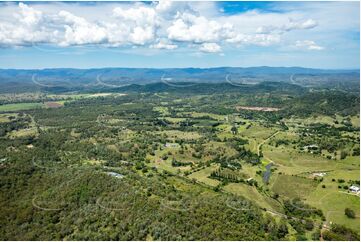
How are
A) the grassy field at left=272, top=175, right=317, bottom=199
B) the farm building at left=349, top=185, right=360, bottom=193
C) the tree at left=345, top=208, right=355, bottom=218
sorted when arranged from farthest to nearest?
the grassy field at left=272, top=175, right=317, bottom=199 → the farm building at left=349, top=185, right=360, bottom=193 → the tree at left=345, top=208, right=355, bottom=218

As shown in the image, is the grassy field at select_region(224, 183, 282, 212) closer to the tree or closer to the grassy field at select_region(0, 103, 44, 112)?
the tree

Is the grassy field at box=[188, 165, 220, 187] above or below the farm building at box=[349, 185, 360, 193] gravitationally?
below

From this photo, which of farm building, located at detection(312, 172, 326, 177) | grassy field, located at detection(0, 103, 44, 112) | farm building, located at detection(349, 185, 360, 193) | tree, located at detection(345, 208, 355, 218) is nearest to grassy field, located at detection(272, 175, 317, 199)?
farm building, located at detection(312, 172, 326, 177)

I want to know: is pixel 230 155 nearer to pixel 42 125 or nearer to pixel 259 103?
pixel 42 125

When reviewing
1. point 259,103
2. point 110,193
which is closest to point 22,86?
point 259,103

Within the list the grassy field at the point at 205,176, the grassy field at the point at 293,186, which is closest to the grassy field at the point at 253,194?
the grassy field at the point at 205,176

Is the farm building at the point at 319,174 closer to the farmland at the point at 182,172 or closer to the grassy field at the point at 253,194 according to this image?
the farmland at the point at 182,172

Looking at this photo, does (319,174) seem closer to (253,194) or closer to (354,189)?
(354,189)

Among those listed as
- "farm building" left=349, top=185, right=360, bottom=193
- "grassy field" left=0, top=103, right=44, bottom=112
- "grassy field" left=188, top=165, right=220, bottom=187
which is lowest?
"grassy field" left=0, top=103, right=44, bottom=112

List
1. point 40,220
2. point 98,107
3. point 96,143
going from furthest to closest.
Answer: point 98,107
point 96,143
point 40,220

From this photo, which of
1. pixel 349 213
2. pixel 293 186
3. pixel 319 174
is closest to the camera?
pixel 349 213

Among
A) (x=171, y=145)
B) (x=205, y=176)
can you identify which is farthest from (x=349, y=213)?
(x=171, y=145)
